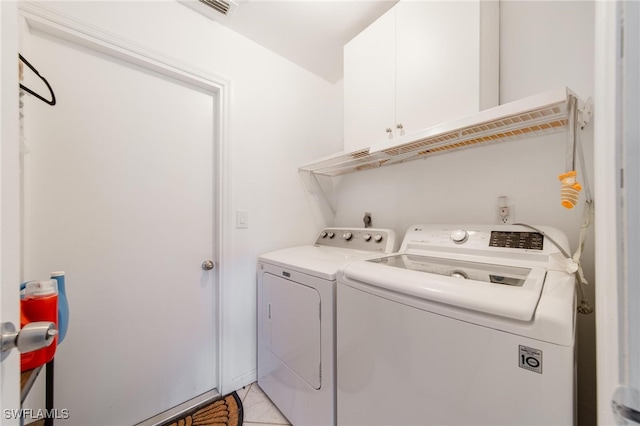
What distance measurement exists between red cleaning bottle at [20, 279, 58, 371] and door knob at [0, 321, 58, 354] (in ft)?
1.15

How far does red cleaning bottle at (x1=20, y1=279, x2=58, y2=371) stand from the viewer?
0.66 meters

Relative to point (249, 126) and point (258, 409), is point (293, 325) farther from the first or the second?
point (249, 126)

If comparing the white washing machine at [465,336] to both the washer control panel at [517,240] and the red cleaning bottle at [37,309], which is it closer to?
the washer control panel at [517,240]

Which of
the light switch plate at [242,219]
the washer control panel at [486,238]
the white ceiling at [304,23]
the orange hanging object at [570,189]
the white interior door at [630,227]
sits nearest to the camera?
the white interior door at [630,227]

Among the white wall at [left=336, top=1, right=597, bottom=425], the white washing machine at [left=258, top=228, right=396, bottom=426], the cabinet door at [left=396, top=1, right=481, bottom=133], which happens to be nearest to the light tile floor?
the white washing machine at [left=258, top=228, right=396, bottom=426]

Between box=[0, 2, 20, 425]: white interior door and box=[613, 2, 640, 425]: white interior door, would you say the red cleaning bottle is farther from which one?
box=[613, 2, 640, 425]: white interior door

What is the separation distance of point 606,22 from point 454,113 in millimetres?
876

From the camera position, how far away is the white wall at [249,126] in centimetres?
137

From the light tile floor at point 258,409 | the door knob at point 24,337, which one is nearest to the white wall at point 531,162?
the light tile floor at point 258,409

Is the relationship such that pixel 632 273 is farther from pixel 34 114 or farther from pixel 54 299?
pixel 34 114

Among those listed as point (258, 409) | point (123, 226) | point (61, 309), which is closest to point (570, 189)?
point (61, 309)

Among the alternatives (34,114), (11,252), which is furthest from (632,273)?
(34,114)

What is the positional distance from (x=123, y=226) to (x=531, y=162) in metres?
2.29

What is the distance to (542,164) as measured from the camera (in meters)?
1.18
